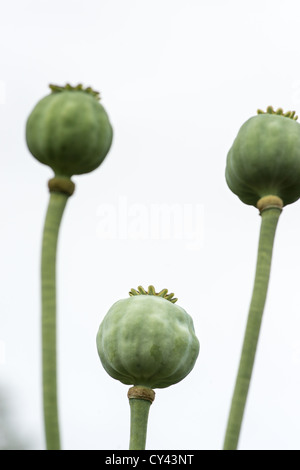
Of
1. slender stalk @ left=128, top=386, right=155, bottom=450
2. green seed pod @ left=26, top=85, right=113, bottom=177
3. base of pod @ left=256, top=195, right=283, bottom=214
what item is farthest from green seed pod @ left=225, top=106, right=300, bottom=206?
slender stalk @ left=128, top=386, right=155, bottom=450

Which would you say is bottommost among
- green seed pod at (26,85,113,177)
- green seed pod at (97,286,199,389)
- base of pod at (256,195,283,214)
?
green seed pod at (97,286,199,389)

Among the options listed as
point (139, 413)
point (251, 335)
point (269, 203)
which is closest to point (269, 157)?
point (269, 203)

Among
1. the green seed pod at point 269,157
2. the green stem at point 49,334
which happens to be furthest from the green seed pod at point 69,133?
the green seed pod at point 269,157

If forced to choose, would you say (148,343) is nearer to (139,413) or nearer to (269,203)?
(139,413)

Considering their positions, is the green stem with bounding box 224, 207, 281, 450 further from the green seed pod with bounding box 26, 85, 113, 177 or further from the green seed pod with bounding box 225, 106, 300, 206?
the green seed pod with bounding box 26, 85, 113, 177

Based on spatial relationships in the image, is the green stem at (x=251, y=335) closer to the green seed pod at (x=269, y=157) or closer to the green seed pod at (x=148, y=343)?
the green seed pod at (x=269, y=157)
